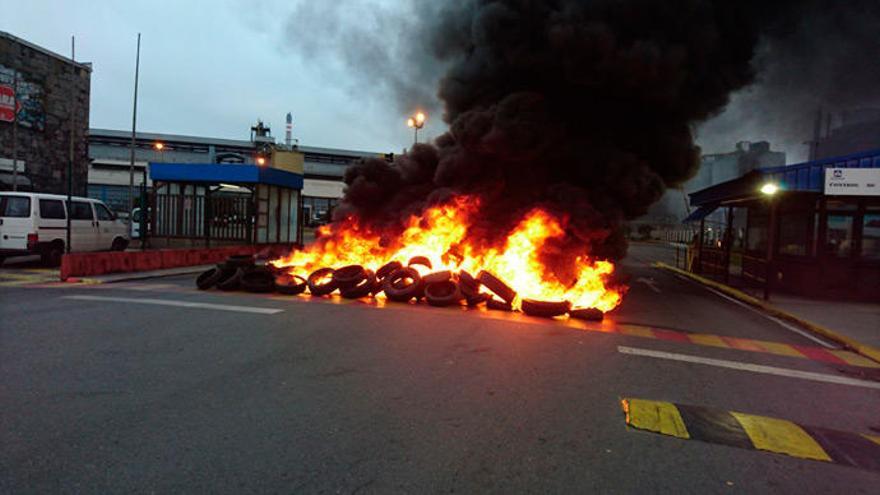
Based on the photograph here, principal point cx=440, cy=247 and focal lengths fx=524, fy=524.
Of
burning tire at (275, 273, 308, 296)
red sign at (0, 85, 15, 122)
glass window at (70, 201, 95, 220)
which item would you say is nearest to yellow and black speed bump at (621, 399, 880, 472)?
burning tire at (275, 273, 308, 296)

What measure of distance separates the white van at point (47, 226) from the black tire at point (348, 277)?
8.04 meters

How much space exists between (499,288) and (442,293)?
1.14 metres

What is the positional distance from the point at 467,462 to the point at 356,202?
39.9 ft

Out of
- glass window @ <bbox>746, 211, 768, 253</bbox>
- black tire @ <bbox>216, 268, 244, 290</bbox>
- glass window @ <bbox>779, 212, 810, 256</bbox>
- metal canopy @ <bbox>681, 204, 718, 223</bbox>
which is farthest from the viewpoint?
metal canopy @ <bbox>681, 204, 718, 223</bbox>

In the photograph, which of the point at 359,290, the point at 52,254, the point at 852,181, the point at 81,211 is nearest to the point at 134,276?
the point at 52,254

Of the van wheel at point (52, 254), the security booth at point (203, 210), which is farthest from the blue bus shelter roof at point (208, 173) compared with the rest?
the van wheel at point (52, 254)

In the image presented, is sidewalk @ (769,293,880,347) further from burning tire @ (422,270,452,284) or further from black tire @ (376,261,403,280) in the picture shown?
black tire @ (376,261,403,280)

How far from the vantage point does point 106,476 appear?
9.70 feet

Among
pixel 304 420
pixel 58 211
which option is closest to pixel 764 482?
pixel 304 420

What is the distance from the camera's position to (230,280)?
414 inches

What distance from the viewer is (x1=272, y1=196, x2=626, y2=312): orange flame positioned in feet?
33.9

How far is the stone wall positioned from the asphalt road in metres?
22.4

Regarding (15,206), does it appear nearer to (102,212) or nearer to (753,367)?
(102,212)

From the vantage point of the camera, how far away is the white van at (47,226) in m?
12.6
